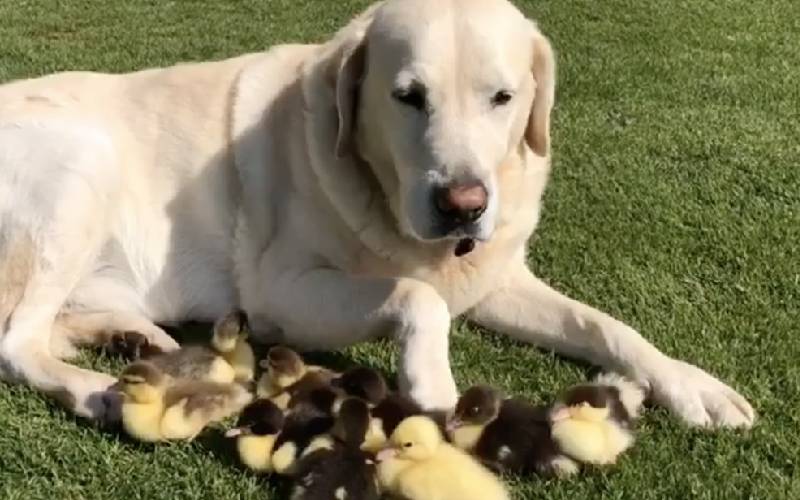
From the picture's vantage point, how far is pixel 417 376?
2912mm

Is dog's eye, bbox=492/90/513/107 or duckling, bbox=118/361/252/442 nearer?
duckling, bbox=118/361/252/442

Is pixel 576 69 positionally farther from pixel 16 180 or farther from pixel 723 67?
pixel 16 180

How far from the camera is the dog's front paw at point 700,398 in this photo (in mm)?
2865

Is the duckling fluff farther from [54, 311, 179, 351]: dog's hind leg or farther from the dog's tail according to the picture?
the dog's tail

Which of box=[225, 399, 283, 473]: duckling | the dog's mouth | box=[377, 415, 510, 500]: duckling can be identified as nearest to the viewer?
box=[377, 415, 510, 500]: duckling

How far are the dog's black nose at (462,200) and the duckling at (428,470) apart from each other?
606mm

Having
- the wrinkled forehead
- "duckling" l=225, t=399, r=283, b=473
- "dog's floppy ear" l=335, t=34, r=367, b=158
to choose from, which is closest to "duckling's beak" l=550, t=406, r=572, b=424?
"duckling" l=225, t=399, r=283, b=473

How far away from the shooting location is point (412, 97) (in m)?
3.07

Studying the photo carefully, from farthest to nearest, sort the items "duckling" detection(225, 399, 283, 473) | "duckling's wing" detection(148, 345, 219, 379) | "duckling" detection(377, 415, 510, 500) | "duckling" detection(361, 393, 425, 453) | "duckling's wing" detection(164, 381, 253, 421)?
"duckling's wing" detection(148, 345, 219, 379), "duckling's wing" detection(164, 381, 253, 421), "duckling" detection(225, 399, 283, 473), "duckling" detection(361, 393, 425, 453), "duckling" detection(377, 415, 510, 500)

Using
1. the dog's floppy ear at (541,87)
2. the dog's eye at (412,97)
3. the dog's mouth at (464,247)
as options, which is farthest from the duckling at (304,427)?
the dog's floppy ear at (541,87)

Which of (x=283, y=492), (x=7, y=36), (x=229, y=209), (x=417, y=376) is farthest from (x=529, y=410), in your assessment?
(x=7, y=36)

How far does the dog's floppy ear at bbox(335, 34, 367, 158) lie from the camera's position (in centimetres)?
327

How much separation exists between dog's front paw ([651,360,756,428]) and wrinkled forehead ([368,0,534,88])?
92 cm

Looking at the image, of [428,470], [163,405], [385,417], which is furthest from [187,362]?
[428,470]
